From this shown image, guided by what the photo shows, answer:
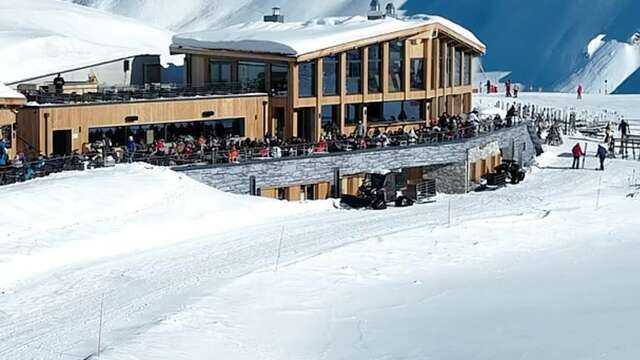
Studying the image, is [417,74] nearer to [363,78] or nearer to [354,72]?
[363,78]

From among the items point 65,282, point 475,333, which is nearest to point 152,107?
point 65,282

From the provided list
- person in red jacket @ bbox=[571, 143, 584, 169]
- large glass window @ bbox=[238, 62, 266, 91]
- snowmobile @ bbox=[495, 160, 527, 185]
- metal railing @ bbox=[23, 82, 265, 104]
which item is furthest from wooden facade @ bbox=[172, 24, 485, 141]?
person in red jacket @ bbox=[571, 143, 584, 169]

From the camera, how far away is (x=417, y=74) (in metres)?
42.6

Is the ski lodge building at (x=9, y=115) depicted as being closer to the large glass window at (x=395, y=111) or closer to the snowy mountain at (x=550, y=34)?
the large glass window at (x=395, y=111)

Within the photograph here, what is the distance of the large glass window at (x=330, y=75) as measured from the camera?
127ft

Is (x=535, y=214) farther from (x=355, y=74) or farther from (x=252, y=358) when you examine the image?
(x=252, y=358)

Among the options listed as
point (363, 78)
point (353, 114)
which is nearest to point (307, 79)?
point (363, 78)

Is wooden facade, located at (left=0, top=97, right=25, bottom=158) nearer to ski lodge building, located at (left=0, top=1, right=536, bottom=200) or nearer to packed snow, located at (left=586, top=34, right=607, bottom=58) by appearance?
ski lodge building, located at (left=0, top=1, right=536, bottom=200)

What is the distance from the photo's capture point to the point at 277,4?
384ft

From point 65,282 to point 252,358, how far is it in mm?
5818

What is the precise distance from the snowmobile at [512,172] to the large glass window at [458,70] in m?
6.80

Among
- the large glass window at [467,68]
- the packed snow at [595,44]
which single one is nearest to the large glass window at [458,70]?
the large glass window at [467,68]

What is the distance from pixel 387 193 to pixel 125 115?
784 cm

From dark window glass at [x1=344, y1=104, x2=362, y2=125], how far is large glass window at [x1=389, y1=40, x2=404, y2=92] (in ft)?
5.49
